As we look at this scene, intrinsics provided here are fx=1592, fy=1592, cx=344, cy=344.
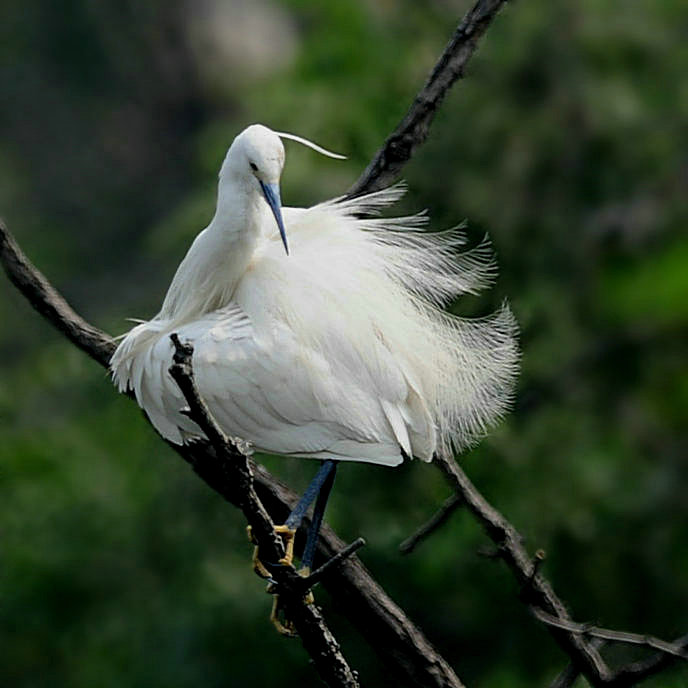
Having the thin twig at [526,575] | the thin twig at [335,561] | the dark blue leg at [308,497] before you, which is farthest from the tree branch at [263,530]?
the thin twig at [526,575]

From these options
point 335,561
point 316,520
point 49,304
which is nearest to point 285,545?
point 316,520

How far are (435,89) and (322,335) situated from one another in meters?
0.59

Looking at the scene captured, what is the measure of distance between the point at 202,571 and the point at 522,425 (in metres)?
1.32

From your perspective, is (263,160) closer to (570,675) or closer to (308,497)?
(308,497)

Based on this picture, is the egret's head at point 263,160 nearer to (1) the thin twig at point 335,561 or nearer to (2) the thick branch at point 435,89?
(2) the thick branch at point 435,89

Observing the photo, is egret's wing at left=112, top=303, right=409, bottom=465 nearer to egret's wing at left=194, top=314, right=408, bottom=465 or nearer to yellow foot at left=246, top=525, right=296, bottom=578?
egret's wing at left=194, top=314, right=408, bottom=465

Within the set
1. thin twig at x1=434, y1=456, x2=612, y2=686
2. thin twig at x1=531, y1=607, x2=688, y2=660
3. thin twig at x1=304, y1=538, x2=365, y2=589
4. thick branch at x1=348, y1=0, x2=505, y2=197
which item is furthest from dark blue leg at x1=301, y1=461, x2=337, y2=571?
thick branch at x1=348, y1=0, x2=505, y2=197

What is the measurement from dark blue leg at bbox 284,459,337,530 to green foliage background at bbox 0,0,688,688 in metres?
0.90

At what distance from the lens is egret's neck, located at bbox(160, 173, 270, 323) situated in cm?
282

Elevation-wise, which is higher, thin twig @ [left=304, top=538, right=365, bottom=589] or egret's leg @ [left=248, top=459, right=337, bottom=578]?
thin twig @ [left=304, top=538, right=365, bottom=589]

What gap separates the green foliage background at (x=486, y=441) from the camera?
529 cm

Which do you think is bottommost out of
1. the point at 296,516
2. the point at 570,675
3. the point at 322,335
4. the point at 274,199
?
the point at 570,675

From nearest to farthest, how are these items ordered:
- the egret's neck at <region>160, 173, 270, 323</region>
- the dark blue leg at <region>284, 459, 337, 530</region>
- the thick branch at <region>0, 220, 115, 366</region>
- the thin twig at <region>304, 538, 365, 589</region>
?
the thin twig at <region>304, 538, 365, 589</region>, the dark blue leg at <region>284, 459, 337, 530</region>, the egret's neck at <region>160, 173, 270, 323</region>, the thick branch at <region>0, 220, 115, 366</region>

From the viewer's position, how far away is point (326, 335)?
279 cm
